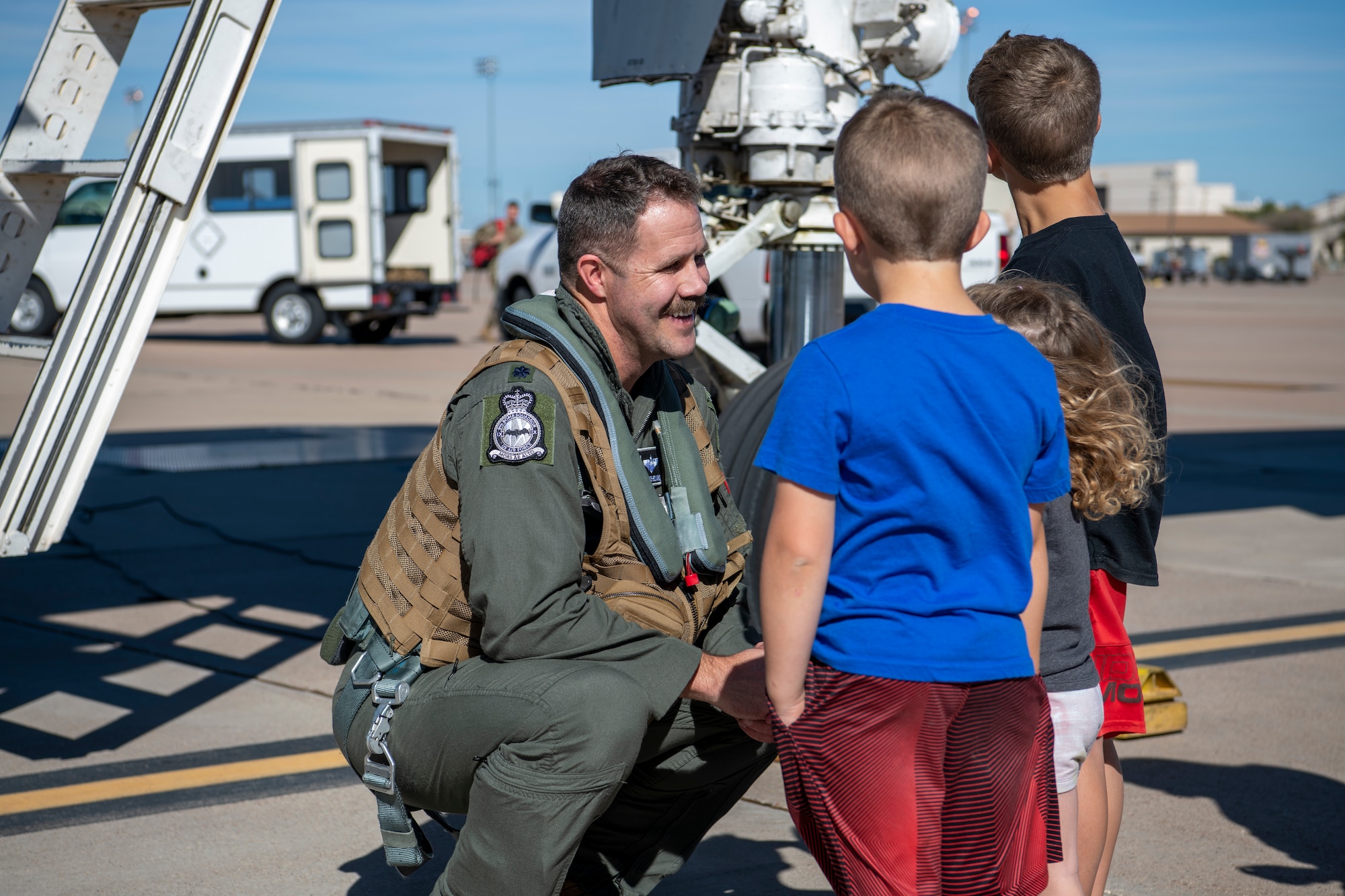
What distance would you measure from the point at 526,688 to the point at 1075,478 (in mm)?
1005

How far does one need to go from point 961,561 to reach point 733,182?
362 cm

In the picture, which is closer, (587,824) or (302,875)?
(587,824)

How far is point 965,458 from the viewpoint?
1.87m

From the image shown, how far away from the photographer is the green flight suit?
2.21 meters

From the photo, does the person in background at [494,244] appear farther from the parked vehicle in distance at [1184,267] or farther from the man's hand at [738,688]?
the parked vehicle in distance at [1184,267]

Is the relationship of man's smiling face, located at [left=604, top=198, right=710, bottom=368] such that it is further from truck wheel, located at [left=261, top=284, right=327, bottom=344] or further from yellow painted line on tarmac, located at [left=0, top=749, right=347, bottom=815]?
truck wheel, located at [left=261, top=284, right=327, bottom=344]

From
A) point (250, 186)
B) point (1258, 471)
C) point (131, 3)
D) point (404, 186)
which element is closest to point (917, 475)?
point (131, 3)

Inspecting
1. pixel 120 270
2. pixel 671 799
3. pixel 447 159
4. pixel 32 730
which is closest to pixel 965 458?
pixel 671 799

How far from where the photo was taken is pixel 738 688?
225cm

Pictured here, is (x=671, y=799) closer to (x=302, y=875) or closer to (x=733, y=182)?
(x=302, y=875)

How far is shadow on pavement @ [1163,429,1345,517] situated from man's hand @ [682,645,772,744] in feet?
18.0

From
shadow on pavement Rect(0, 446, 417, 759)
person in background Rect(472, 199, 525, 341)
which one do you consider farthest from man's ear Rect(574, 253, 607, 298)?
person in background Rect(472, 199, 525, 341)

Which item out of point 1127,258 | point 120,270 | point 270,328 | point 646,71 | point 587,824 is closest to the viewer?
point 587,824

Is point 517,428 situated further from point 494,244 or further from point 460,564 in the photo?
point 494,244
